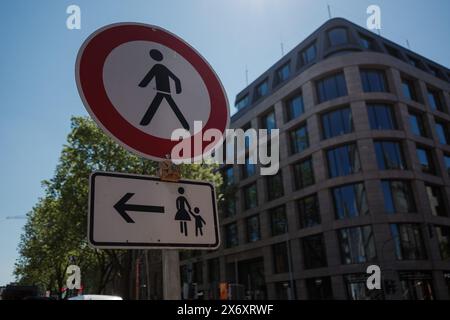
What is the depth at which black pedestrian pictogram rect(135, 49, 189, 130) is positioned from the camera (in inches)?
84.2

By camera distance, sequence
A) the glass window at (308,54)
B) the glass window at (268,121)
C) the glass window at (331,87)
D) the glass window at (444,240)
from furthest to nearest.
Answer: the glass window at (268,121), the glass window at (308,54), the glass window at (331,87), the glass window at (444,240)

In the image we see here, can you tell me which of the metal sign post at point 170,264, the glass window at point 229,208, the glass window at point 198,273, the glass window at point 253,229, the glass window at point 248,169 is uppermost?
the glass window at point 248,169

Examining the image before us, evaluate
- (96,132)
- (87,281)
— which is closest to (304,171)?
(96,132)

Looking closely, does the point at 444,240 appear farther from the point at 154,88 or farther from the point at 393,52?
the point at 154,88

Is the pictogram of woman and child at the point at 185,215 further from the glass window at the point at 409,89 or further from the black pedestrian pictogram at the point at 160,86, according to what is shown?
the glass window at the point at 409,89

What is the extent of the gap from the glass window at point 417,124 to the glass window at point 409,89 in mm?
1753

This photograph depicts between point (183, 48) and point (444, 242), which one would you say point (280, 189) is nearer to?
point (444, 242)

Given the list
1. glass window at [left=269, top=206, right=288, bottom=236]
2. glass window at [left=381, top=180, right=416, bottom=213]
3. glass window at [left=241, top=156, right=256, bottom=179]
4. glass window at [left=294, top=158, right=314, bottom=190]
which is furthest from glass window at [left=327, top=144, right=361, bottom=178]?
glass window at [left=241, top=156, right=256, bottom=179]

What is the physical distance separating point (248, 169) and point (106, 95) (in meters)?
42.2

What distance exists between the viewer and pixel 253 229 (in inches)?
1654

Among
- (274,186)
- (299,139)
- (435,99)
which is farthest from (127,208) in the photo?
(435,99)

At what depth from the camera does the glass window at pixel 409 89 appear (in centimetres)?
3741

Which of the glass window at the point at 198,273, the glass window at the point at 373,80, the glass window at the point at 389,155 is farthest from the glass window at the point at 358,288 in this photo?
the glass window at the point at 198,273

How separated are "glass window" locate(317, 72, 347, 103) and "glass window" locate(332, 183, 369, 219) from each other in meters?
8.38
